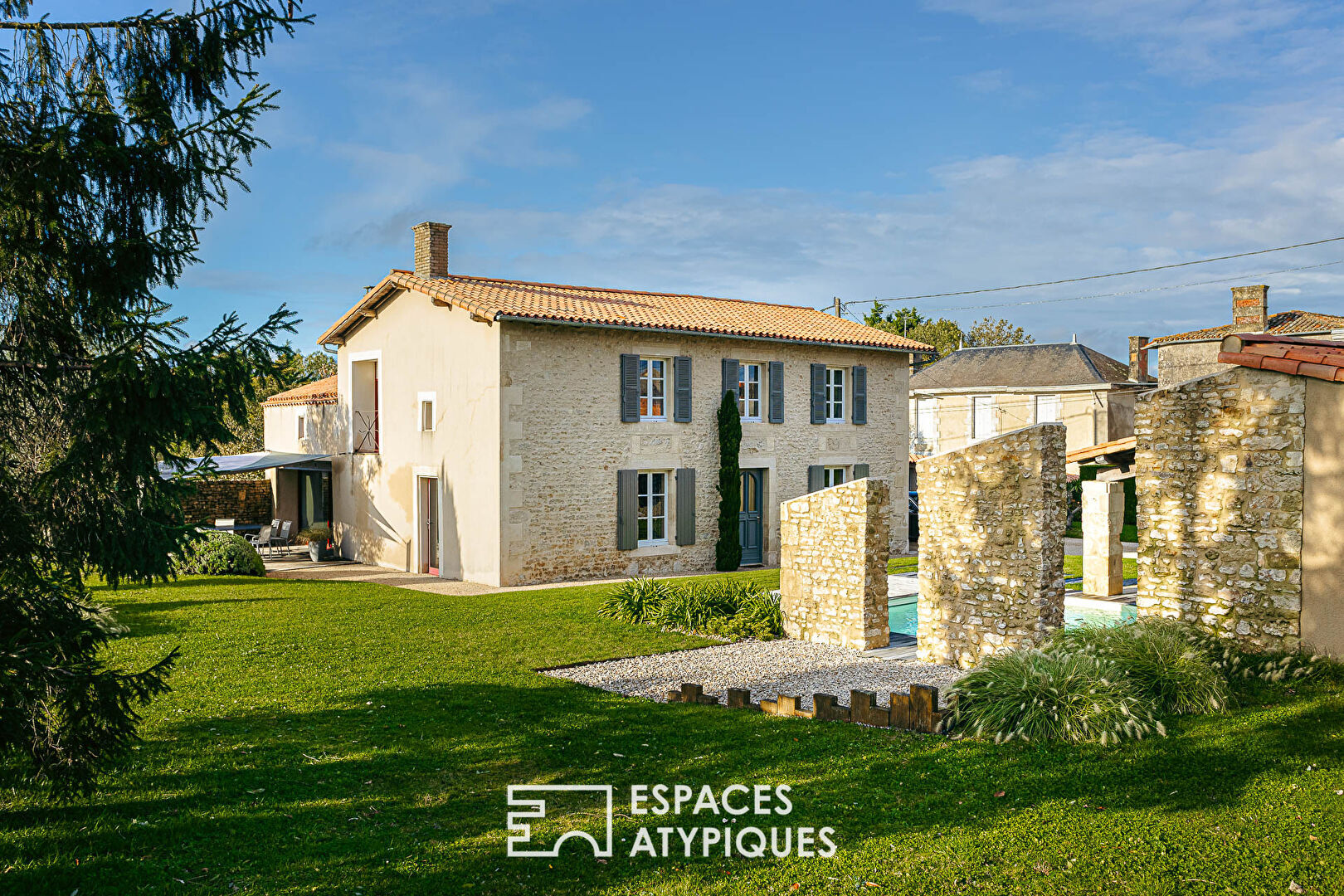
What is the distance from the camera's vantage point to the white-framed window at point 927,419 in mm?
37344

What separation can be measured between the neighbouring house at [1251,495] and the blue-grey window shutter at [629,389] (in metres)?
10.9

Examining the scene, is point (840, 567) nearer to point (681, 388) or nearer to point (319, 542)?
point (681, 388)

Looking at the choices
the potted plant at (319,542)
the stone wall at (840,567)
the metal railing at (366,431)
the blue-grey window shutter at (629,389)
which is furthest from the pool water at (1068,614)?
the potted plant at (319,542)

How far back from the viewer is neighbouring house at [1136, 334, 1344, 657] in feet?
26.6

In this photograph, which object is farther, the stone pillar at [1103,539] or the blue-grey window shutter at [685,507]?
the blue-grey window shutter at [685,507]

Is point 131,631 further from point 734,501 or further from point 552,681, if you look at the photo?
point 734,501

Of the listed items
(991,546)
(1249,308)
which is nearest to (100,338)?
(991,546)

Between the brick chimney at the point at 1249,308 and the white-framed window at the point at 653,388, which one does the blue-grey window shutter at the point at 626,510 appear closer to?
the white-framed window at the point at 653,388

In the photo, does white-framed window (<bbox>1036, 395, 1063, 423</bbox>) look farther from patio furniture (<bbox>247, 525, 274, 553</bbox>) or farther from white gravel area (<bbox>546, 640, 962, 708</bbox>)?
patio furniture (<bbox>247, 525, 274, 553</bbox>)

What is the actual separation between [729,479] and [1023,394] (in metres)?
19.5

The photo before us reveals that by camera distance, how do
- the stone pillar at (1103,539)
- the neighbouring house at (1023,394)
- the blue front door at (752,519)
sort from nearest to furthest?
the stone pillar at (1103,539) < the blue front door at (752,519) < the neighbouring house at (1023,394)

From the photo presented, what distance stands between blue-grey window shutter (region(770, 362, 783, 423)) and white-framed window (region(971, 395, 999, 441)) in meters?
17.0

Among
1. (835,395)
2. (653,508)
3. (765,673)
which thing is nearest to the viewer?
(765,673)

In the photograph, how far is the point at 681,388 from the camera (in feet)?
64.2
